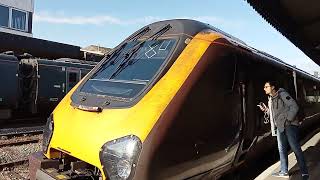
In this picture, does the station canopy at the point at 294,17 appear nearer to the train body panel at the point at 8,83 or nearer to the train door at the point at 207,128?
the train door at the point at 207,128

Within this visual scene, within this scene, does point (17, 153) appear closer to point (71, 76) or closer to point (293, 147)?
point (293, 147)

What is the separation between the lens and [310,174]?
655 centimetres

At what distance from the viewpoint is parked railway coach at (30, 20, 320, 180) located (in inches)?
160

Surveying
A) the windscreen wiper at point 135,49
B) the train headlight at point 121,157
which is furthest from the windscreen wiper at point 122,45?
the train headlight at point 121,157

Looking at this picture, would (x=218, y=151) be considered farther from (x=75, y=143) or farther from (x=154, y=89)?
(x=75, y=143)

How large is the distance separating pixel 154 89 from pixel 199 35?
1117 millimetres

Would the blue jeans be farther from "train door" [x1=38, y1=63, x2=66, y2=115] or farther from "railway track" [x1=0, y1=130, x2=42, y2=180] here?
"train door" [x1=38, y1=63, x2=66, y2=115]

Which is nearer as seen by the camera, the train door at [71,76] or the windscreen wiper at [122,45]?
the windscreen wiper at [122,45]

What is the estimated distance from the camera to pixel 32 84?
1920cm

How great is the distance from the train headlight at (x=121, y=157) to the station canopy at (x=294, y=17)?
589cm

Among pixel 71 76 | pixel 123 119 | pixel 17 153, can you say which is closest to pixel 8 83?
pixel 71 76

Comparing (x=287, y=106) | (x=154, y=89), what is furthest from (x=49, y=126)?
Answer: (x=287, y=106)

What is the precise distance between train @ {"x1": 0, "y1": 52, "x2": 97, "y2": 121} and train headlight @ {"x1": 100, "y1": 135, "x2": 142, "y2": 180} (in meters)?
14.8

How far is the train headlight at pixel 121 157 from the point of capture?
3.93 m
